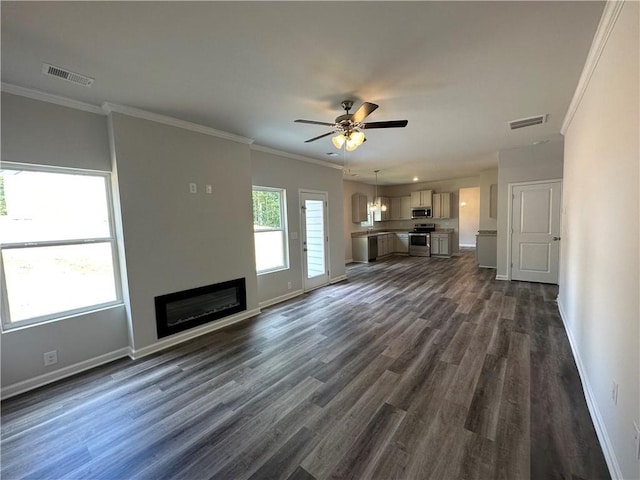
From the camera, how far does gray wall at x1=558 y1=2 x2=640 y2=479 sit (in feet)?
4.48

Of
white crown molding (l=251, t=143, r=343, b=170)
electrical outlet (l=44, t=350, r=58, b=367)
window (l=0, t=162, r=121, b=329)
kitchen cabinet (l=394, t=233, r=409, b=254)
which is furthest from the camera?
kitchen cabinet (l=394, t=233, r=409, b=254)

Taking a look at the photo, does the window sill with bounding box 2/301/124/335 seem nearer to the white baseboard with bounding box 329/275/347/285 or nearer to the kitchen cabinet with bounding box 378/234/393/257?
the white baseboard with bounding box 329/275/347/285

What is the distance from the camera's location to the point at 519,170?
5379mm

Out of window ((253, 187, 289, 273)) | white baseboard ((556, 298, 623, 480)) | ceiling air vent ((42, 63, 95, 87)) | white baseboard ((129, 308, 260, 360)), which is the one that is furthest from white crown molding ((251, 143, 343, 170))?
white baseboard ((556, 298, 623, 480))

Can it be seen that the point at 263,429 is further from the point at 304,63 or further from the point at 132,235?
the point at 304,63

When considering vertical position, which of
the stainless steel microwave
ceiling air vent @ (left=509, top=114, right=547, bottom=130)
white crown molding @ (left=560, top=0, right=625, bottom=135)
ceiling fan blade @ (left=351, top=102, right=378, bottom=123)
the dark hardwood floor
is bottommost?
the dark hardwood floor

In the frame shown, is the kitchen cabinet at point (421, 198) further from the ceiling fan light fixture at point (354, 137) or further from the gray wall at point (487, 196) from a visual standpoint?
the ceiling fan light fixture at point (354, 137)

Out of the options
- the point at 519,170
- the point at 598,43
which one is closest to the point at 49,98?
the point at 598,43

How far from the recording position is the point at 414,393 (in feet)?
7.46

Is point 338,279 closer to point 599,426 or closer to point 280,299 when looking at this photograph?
point 280,299

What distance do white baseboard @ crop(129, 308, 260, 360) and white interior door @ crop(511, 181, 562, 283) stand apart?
17.5 feet

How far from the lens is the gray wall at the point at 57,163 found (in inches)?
95.0

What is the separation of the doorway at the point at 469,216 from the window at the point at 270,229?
379 inches

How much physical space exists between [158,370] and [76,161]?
→ 90.5 inches
